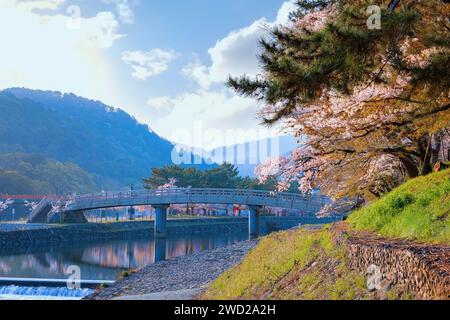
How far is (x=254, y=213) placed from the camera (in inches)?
1519

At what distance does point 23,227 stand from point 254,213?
1859cm

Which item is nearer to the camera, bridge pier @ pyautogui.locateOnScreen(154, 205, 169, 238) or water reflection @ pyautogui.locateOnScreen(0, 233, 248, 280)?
water reflection @ pyautogui.locateOnScreen(0, 233, 248, 280)

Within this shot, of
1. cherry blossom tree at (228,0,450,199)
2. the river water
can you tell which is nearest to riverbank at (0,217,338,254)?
the river water

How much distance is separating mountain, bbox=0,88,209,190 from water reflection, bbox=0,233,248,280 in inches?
2079

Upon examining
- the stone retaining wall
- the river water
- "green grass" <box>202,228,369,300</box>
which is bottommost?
the river water

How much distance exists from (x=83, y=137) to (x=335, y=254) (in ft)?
397

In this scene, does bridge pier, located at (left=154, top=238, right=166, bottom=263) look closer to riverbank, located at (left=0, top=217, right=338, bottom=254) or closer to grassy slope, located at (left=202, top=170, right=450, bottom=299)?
riverbank, located at (left=0, top=217, right=338, bottom=254)

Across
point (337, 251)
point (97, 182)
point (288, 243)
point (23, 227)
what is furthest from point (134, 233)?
point (97, 182)

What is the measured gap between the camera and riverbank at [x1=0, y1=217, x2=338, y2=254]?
101ft

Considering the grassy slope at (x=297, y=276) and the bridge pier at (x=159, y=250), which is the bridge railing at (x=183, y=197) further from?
the grassy slope at (x=297, y=276)

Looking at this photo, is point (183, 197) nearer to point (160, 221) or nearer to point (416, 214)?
point (160, 221)

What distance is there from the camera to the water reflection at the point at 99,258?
2230cm
